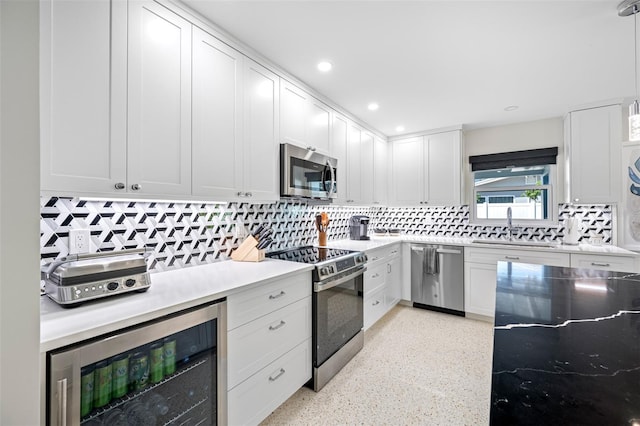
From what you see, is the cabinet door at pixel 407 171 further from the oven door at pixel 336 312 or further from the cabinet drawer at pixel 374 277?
the oven door at pixel 336 312

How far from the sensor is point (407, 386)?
2094 mm

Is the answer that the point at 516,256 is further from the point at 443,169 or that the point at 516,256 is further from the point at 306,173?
the point at 306,173

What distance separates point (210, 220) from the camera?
2.08m

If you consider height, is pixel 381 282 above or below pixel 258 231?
below

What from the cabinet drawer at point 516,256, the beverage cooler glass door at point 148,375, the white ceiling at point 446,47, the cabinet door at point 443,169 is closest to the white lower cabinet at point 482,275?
the cabinet drawer at point 516,256

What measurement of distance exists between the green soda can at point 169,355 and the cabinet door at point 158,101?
2.41 feet

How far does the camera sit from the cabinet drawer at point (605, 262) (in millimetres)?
2619

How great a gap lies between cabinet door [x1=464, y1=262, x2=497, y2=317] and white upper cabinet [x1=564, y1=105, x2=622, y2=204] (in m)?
1.23

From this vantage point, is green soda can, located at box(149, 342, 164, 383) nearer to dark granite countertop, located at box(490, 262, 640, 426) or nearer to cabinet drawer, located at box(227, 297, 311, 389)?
cabinet drawer, located at box(227, 297, 311, 389)

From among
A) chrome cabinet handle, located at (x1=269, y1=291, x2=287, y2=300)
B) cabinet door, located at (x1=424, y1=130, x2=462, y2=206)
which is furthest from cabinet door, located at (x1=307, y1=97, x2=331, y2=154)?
cabinet door, located at (x1=424, y1=130, x2=462, y2=206)

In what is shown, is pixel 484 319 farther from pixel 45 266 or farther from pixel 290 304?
pixel 45 266

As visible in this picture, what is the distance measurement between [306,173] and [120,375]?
1852mm

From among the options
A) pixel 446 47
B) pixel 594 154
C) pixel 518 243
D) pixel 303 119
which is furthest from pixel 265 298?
pixel 594 154

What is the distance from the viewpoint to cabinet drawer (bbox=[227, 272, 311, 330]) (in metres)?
1.46
